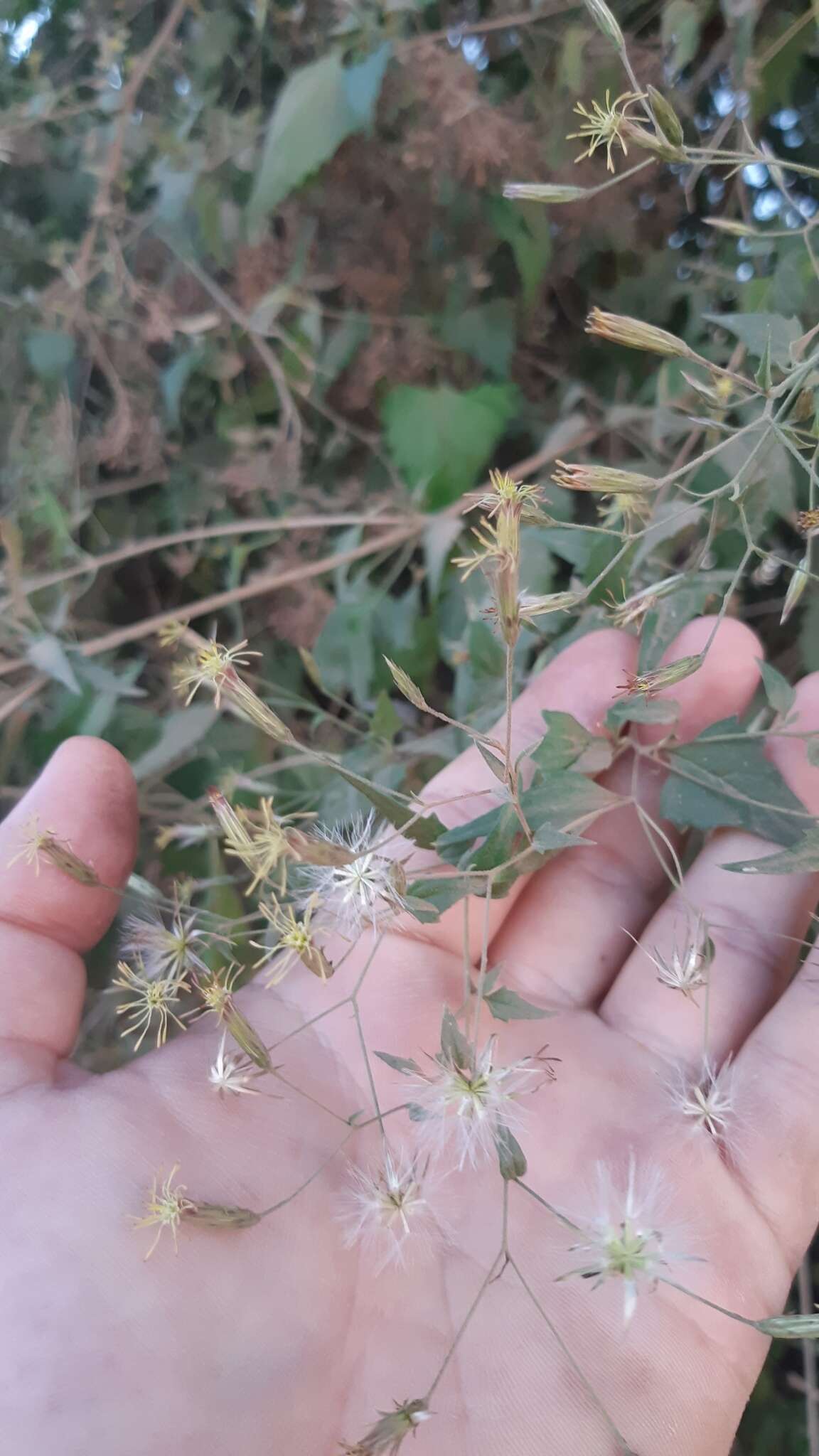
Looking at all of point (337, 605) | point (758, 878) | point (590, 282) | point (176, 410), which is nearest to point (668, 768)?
point (758, 878)

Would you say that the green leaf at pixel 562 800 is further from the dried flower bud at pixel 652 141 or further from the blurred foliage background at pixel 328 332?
the dried flower bud at pixel 652 141

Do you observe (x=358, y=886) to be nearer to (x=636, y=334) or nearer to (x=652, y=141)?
(x=636, y=334)

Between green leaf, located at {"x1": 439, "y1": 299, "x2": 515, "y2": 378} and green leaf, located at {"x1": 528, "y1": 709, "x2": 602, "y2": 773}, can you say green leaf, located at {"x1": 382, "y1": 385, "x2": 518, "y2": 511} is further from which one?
green leaf, located at {"x1": 528, "y1": 709, "x2": 602, "y2": 773}

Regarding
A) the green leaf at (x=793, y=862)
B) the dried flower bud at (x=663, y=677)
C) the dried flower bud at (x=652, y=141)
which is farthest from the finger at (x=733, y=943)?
the dried flower bud at (x=652, y=141)

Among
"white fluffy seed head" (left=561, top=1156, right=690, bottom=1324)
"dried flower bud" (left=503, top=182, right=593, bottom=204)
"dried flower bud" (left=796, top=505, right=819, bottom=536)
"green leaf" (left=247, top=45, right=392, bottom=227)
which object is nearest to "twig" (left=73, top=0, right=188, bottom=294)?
"green leaf" (left=247, top=45, right=392, bottom=227)

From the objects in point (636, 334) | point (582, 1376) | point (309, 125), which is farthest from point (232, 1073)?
point (309, 125)
